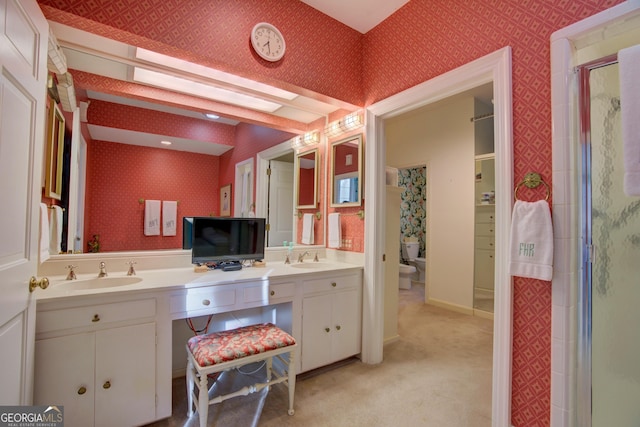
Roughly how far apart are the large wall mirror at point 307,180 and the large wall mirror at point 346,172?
237mm

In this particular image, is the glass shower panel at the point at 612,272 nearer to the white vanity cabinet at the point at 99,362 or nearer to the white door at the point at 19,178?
the white vanity cabinet at the point at 99,362

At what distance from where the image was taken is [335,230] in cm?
281

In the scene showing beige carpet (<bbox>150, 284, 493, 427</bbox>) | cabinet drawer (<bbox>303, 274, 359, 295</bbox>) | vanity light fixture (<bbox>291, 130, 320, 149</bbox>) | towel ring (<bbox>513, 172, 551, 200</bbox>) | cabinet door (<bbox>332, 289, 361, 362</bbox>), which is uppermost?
vanity light fixture (<bbox>291, 130, 320, 149</bbox>)

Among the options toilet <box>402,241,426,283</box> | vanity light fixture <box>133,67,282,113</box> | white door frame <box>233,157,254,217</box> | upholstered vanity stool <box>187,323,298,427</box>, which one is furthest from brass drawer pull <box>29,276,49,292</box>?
toilet <box>402,241,426,283</box>

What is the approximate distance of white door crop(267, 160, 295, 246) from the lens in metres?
2.89

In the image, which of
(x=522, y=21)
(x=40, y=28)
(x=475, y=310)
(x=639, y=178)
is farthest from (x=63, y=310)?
(x=475, y=310)

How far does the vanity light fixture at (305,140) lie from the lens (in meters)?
3.02

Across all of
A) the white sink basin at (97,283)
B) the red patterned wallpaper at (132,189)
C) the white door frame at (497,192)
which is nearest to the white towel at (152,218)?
the red patterned wallpaper at (132,189)

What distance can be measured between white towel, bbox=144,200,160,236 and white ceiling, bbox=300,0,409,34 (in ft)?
6.14

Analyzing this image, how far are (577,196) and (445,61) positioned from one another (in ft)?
3.76

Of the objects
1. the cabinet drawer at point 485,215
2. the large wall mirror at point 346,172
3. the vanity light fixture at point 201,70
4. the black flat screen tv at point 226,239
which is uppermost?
the vanity light fixture at point 201,70

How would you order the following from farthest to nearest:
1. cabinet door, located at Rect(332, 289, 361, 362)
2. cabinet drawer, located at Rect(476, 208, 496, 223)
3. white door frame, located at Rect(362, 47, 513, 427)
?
cabinet drawer, located at Rect(476, 208, 496, 223)
cabinet door, located at Rect(332, 289, 361, 362)
white door frame, located at Rect(362, 47, 513, 427)

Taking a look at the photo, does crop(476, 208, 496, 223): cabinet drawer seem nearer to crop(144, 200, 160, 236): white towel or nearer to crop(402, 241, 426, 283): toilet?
crop(402, 241, 426, 283): toilet

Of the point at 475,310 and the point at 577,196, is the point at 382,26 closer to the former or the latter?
the point at 577,196
